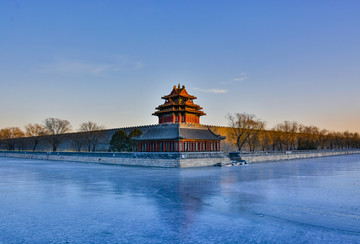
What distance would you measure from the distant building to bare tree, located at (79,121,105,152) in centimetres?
2689

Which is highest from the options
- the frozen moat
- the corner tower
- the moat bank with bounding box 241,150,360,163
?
the corner tower

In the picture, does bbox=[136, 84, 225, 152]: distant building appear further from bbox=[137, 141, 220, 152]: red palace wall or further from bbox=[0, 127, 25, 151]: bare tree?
bbox=[0, 127, 25, 151]: bare tree

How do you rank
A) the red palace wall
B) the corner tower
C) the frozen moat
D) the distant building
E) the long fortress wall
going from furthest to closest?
the long fortress wall
the corner tower
the distant building
the red palace wall
the frozen moat

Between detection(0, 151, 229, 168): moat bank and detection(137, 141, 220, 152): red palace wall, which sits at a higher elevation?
detection(137, 141, 220, 152): red palace wall

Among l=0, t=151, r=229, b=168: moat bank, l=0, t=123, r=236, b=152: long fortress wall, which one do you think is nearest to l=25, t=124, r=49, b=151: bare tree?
l=0, t=123, r=236, b=152: long fortress wall

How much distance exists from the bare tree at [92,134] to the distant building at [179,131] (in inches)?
1058

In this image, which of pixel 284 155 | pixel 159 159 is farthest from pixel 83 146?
pixel 284 155

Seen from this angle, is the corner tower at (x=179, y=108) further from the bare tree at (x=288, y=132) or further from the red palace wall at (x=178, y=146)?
the bare tree at (x=288, y=132)

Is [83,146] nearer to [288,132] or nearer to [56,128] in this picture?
[56,128]

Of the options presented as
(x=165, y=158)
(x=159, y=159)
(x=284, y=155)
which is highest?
(x=165, y=158)

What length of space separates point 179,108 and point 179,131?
271 inches

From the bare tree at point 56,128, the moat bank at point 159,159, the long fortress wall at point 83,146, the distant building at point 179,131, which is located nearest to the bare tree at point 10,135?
the long fortress wall at point 83,146

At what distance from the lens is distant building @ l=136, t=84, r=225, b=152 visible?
143ft

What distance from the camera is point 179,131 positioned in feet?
144
